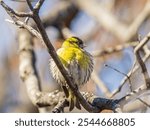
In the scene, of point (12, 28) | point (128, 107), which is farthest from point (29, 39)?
point (128, 107)

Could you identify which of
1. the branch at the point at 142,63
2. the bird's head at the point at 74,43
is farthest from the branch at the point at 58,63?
the bird's head at the point at 74,43

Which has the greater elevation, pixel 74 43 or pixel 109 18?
pixel 109 18

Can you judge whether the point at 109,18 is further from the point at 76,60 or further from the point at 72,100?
the point at 72,100

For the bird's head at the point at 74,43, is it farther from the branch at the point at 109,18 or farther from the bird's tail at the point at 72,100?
the bird's tail at the point at 72,100

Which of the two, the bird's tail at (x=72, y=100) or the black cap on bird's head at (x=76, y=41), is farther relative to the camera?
the black cap on bird's head at (x=76, y=41)

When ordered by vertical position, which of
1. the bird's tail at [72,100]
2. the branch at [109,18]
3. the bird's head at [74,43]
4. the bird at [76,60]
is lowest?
the bird's tail at [72,100]

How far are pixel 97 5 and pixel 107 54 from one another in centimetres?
30

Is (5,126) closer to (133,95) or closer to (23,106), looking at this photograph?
(23,106)

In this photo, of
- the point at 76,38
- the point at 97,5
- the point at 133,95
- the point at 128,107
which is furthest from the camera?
the point at 97,5

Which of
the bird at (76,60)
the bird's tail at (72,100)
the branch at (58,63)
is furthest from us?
the bird at (76,60)

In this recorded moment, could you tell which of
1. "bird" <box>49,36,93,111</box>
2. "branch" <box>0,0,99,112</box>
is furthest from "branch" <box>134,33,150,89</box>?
"bird" <box>49,36,93,111</box>

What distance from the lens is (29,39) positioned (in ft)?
6.95

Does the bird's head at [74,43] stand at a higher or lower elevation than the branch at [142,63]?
higher

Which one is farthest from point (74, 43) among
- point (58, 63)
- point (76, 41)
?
point (58, 63)
